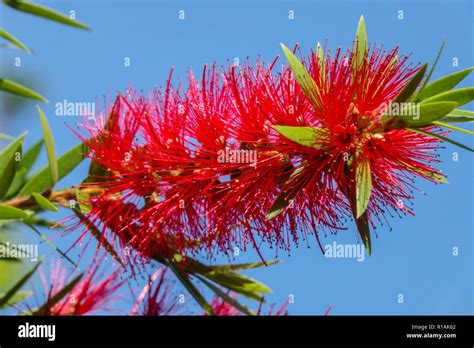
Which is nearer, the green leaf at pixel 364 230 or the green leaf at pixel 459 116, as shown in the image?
the green leaf at pixel 459 116

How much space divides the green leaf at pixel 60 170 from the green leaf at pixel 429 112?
128cm

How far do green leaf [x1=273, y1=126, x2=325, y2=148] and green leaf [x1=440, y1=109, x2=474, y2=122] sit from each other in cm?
38

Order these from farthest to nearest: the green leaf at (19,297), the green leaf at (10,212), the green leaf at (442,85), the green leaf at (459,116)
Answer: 1. the green leaf at (19,297)
2. the green leaf at (10,212)
3. the green leaf at (442,85)
4. the green leaf at (459,116)

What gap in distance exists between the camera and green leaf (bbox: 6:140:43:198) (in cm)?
282

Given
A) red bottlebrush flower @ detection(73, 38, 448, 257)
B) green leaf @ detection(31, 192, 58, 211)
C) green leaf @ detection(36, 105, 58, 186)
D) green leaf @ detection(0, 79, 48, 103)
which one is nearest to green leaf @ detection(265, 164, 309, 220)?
red bottlebrush flower @ detection(73, 38, 448, 257)

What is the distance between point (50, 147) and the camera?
2.57 m

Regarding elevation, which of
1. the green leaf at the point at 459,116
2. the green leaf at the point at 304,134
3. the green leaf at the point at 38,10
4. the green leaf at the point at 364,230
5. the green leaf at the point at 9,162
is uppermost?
the green leaf at the point at 38,10

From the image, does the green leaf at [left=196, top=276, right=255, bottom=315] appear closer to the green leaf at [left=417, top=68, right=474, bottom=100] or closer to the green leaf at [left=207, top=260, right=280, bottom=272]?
the green leaf at [left=207, top=260, right=280, bottom=272]

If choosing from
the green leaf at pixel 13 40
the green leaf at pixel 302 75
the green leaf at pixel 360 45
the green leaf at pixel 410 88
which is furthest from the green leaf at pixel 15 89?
the green leaf at pixel 410 88

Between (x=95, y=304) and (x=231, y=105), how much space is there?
1.21 m

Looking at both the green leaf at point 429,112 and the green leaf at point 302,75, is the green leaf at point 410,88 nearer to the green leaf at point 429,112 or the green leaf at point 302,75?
the green leaf at point 429,112

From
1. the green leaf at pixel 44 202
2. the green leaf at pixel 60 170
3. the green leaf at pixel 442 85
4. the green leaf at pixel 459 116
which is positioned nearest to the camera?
the green leaf at pixel 459 116

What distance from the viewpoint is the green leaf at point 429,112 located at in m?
1.83

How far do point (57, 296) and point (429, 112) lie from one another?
5.70ft
